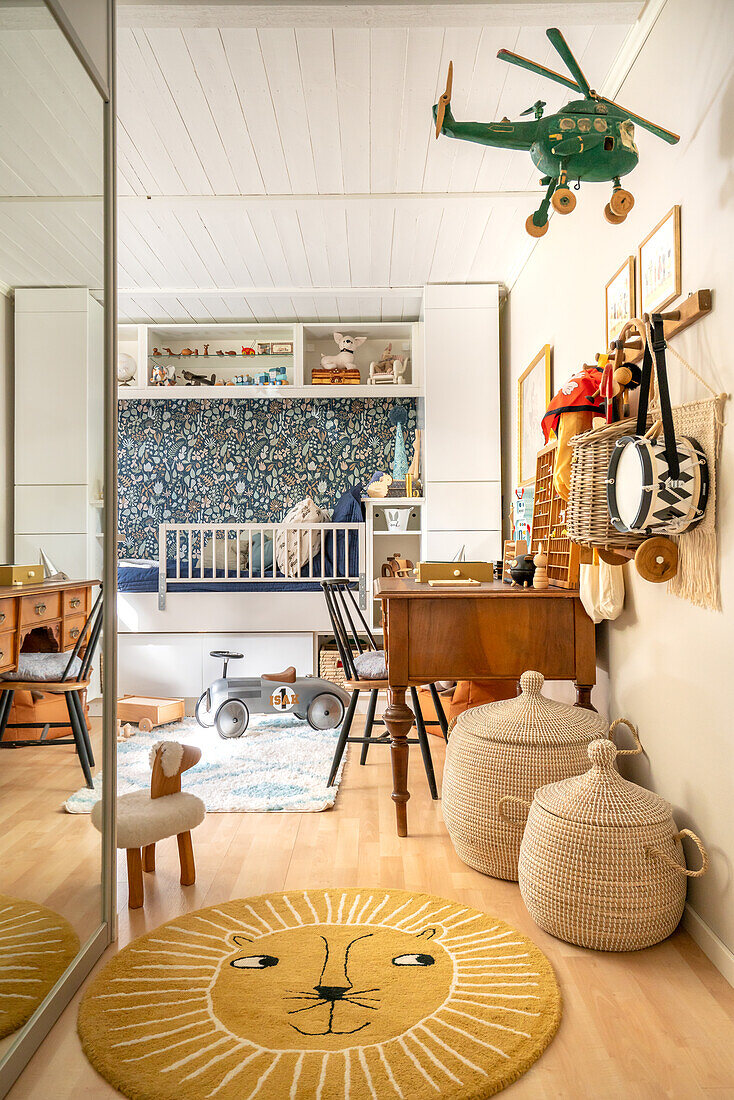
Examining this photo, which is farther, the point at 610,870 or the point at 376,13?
the point at 376,13

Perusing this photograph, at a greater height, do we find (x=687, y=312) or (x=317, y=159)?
(x=317, y=159)

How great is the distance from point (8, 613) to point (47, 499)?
25 centimetres

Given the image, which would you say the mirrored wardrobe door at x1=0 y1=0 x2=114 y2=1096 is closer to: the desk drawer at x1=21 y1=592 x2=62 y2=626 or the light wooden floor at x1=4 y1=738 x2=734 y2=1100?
the desk drawer at x1=21 y1=592 x2=62 y2=626

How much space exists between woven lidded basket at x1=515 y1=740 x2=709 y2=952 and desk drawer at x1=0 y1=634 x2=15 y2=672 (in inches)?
49.2

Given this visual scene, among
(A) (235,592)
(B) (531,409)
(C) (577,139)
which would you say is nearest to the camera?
(C) (577,139)

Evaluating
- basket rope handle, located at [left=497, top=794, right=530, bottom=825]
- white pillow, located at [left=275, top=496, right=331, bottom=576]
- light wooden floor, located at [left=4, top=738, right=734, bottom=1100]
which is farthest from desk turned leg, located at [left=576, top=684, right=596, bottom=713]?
white pillow, located at [left=275, top=496, right=331, bottom=576]

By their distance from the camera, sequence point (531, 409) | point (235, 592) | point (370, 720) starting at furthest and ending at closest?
1. point (235, 592)
2. point (531, 409)
3. point (370, 720)

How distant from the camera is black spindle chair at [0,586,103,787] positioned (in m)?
1.43

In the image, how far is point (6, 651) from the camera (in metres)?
1.44

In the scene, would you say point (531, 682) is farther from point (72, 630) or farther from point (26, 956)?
point (26, 956)

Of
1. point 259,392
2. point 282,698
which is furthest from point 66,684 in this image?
point 259,392

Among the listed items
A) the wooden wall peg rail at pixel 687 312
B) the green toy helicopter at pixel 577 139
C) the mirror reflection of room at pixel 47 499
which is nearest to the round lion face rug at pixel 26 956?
the mirror reflection of room at pixel 47 499

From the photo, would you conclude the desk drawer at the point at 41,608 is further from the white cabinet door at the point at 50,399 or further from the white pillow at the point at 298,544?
the white pillow at the point at 298,544

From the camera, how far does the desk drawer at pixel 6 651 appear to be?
4.67 feet
